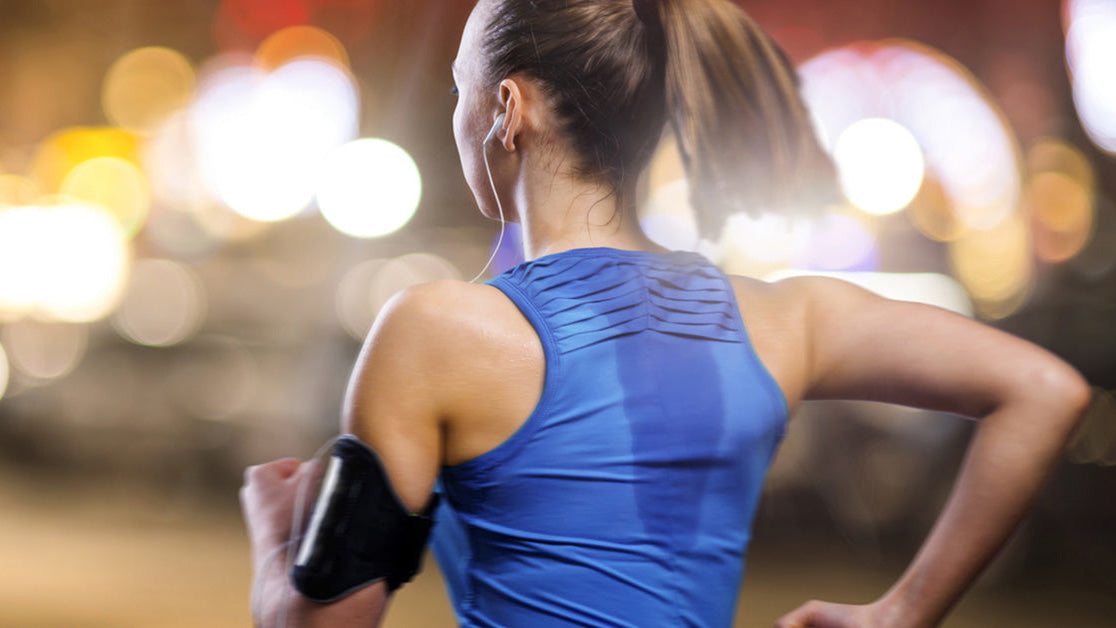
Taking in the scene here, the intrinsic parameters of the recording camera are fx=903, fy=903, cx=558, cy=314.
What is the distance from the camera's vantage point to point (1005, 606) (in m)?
4.02

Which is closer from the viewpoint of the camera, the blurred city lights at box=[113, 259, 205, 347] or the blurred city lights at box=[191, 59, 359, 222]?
the blurred city lights at box=[191, 59, 359, 222]

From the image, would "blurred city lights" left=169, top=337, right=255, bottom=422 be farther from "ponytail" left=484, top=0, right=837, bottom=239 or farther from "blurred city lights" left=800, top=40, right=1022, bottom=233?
"ponytail" left=484, top=0, right=837, bottom=239

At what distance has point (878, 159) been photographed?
1955 millimetres

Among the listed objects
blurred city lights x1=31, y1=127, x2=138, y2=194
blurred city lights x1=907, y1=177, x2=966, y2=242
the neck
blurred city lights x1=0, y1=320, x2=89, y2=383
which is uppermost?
the neck

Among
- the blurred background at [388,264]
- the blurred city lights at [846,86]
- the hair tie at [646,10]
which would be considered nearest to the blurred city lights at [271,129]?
the blurred background at [388,264]

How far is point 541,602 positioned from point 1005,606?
3.96 m

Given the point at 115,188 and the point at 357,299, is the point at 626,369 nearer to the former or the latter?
the point at 357,299

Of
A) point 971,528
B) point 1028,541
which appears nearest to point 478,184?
point 971,528

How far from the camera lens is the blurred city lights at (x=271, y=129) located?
4047mm

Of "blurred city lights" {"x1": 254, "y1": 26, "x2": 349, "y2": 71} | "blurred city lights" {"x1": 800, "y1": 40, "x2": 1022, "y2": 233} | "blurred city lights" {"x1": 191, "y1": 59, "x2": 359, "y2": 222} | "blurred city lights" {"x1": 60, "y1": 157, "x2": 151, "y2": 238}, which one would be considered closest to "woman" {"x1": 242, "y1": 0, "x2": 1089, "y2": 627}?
"blurred city lights" {"x1": 800, "y1": 40, "x2": 1022, "y2": 233}

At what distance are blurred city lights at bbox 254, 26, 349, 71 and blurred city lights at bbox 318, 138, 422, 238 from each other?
604 mm

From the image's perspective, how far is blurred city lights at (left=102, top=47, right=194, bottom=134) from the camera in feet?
39.1

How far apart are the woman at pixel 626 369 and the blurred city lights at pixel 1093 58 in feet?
4.53

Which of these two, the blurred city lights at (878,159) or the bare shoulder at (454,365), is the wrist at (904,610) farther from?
the blurred city lights at (878,159)
